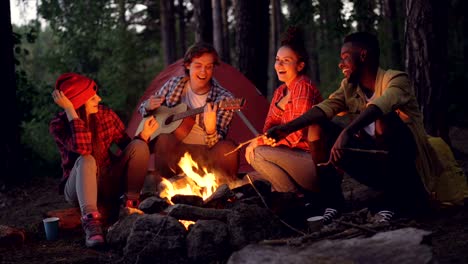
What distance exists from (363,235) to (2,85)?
5.30 metres

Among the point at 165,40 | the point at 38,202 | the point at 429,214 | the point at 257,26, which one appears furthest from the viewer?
the point at 165,40

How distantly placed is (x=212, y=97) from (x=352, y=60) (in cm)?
165

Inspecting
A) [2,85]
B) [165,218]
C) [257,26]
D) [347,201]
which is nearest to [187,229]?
[165,218]

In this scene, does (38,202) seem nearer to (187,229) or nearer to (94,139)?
(94,139)

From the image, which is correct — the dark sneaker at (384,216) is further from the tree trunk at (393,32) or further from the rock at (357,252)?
the tree trunk at (393,32)

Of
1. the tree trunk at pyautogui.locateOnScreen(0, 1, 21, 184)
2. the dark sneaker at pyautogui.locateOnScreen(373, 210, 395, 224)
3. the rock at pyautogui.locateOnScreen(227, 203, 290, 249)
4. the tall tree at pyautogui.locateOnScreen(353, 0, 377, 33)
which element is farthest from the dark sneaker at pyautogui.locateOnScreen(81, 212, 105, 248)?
the tall tree at pyautogui.locateOnScreen(353, 0, 377, 33)

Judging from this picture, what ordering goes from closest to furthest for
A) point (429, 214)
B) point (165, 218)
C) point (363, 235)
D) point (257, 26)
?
point (363, 235) → point (165, 218) → point (429, 214) → point (257, 26)

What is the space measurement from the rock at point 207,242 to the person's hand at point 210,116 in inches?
58.0

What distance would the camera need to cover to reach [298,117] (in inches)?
174

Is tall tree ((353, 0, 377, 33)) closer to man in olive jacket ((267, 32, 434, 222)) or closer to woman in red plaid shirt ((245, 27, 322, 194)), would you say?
woman in red plaid shirt ((245, 27, 322, 194))

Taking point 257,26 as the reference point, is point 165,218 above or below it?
below

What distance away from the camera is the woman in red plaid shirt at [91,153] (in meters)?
4.48

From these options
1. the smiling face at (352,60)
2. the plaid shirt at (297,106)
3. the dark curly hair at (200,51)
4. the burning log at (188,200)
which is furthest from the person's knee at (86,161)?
the smiling face at (352,60)

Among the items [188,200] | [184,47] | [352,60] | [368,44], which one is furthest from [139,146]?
[184,47]
